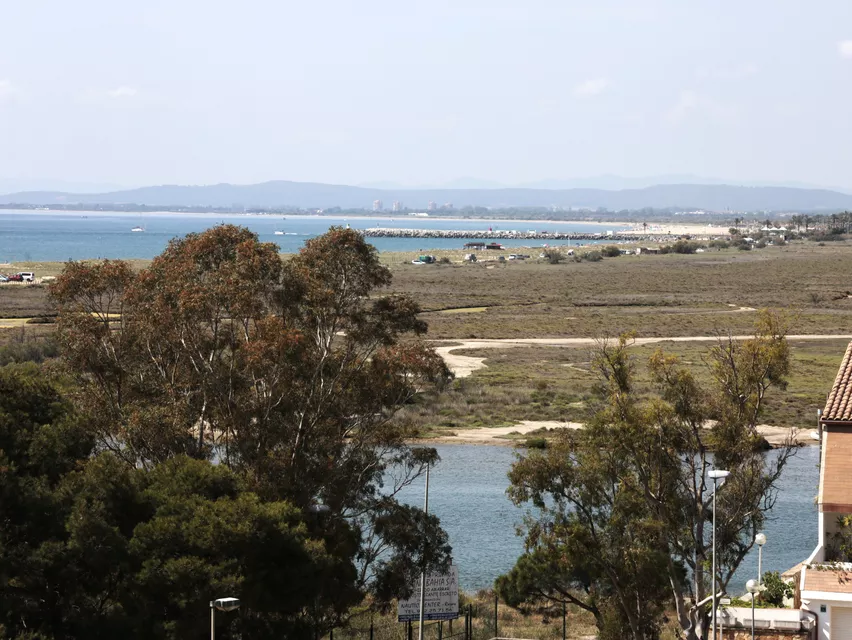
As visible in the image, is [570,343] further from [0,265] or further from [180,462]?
[0,265]

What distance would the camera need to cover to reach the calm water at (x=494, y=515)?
35406mm

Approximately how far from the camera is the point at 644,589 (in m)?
24.3

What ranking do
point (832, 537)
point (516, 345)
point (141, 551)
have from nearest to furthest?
1. point (141, 551)
2. point (832, 537)
3. point (516, 345)

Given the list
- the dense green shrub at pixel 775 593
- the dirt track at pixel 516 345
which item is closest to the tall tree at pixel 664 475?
the dense green shrub at pixel 775 593

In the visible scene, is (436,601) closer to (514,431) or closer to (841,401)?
(841,401)

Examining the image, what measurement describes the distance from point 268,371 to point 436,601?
693cm

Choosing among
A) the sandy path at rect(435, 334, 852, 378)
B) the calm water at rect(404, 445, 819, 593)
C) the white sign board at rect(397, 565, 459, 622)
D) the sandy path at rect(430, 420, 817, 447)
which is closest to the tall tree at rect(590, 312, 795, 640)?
the white sign board at rect(397, 565, 459, 622)

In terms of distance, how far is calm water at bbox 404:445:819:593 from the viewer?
1394 inches

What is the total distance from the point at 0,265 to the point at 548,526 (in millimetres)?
155130

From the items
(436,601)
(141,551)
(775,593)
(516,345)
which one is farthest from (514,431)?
(141,551)

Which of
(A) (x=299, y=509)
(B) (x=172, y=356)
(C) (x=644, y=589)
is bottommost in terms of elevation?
(C) (x=644, y=589)

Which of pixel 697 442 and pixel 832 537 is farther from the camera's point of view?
pixel 697 442

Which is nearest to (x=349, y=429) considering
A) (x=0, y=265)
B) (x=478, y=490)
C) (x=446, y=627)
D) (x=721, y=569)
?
(x=446, y=627)

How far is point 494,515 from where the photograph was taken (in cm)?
4091
